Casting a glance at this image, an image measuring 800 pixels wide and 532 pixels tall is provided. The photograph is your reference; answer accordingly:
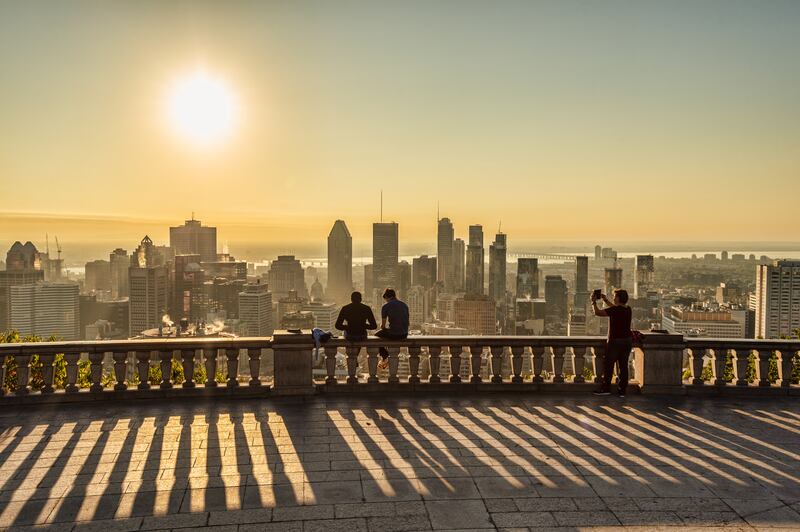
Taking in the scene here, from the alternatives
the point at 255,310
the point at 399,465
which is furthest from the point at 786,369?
the point at 255,310

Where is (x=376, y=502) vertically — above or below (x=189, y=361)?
below

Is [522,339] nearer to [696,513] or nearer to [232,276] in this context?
[696,513]

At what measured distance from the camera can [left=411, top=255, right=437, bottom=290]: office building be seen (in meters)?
154

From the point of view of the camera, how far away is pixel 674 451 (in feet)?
28.5

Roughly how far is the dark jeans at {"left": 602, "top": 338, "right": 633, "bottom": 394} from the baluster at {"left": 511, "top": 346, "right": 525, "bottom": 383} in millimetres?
1669

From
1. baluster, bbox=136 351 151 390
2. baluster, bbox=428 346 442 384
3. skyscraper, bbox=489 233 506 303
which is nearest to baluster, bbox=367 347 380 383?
baluster, bbox=428 346 442 384

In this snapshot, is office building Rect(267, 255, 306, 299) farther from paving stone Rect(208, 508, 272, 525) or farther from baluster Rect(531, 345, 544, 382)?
paving stone Rect(208, 508, 272, 525)

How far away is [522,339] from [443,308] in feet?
346

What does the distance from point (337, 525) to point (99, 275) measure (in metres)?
171

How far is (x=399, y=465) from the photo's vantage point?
8.05 meters

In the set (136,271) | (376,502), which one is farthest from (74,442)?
(136,271)

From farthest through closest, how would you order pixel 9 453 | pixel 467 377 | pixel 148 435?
pixel 467 377
pixel 148 435
pixel 9 453

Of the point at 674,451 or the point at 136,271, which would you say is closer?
the point at 674,451

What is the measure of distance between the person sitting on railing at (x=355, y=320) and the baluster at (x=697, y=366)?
642 cm
